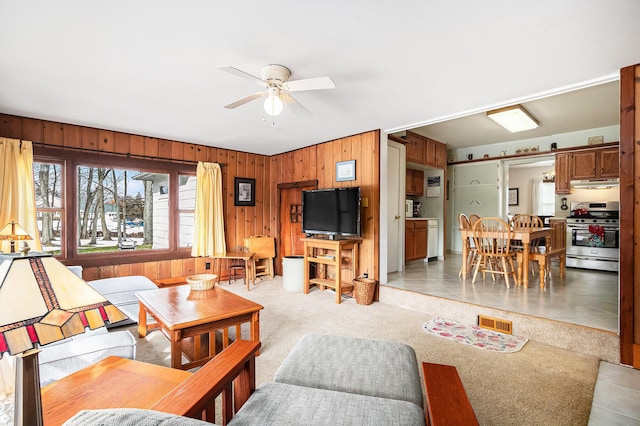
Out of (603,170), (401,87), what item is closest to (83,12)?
(401,87)

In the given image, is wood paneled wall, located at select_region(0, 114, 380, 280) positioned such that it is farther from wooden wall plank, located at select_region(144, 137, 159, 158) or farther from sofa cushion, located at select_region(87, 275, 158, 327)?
sofa cushion, located at select_region(87, 275, 158, 327)

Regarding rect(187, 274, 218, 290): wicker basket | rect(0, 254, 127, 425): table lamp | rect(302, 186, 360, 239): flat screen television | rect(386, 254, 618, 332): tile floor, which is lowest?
rect(386, 254, 618, 332): tile floor

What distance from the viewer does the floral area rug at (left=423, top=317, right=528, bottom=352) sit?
2631 mm

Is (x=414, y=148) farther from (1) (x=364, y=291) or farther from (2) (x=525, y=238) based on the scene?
(1) (x=364, y=291)

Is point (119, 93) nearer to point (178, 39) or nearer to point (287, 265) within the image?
point (178, 39)

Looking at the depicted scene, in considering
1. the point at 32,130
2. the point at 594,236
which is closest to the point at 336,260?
the point at 32,130

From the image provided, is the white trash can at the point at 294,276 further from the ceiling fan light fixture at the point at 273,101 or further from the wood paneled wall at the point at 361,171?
the ceiling fan light fixture at the point at 273,101

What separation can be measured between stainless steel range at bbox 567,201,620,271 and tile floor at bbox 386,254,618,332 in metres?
0.18

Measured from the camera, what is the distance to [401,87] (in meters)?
2.80

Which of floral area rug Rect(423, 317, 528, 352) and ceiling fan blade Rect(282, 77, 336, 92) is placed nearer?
ceiling fan blade Rect(282, 77, 336, 92)

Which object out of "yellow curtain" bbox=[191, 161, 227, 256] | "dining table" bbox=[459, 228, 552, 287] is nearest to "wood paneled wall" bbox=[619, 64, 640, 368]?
"dining table" bbox=[459, 228, 552, 287]

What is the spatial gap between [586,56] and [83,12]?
3.40 meters

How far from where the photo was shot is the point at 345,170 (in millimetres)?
4555

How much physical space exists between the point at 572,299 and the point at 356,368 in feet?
10.6
